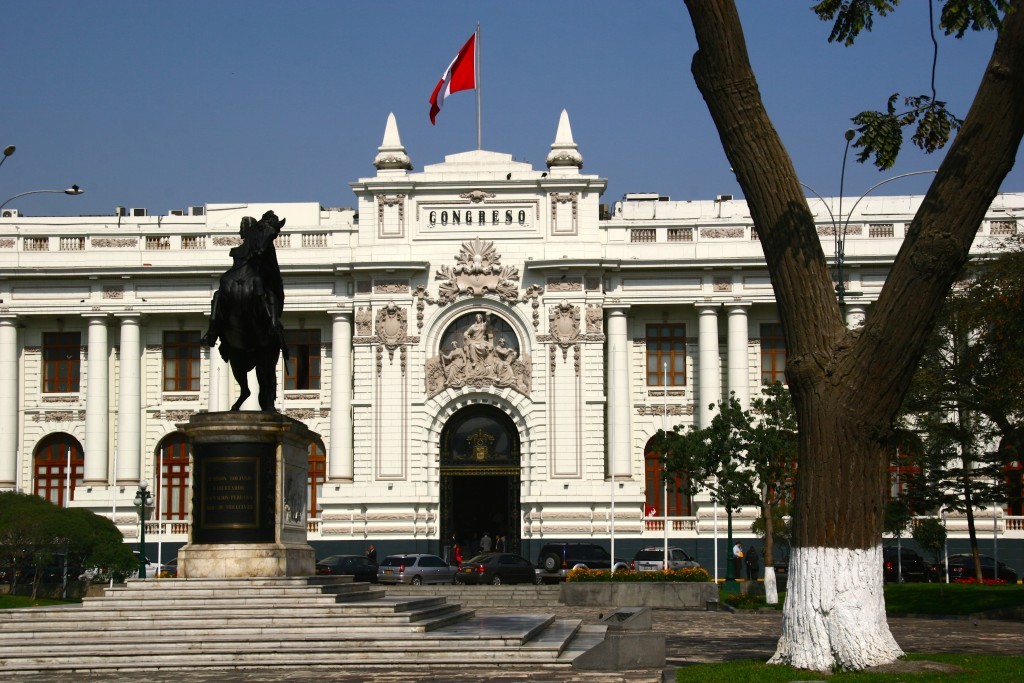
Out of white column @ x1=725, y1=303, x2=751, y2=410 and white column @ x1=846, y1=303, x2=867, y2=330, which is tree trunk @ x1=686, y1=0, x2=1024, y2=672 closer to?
white column @ x1=725, y1=303, x2=751, y2=410

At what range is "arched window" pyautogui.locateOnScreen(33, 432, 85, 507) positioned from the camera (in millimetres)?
64500

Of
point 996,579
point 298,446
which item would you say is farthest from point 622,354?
point 298,446

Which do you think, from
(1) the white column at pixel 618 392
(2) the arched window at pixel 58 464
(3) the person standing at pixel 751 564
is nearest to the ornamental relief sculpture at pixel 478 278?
(1) the white column at pixel 618 392

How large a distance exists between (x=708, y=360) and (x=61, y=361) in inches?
1050

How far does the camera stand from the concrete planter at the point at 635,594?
Result: 4234 cm

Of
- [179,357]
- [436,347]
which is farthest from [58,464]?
[436,347]

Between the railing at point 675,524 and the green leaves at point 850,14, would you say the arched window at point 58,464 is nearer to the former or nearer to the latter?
the railing at point 675,524

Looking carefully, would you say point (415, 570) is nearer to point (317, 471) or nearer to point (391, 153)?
point (317, 471)

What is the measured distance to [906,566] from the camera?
2223 inches

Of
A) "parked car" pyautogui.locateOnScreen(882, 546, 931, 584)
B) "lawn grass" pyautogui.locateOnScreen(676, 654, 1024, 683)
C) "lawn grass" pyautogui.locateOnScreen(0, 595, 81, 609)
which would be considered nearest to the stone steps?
"lawn grass" pyautogui.locateOnScreen(676, 654, 1024, 683)

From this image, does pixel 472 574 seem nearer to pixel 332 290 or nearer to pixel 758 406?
pixel 758 406

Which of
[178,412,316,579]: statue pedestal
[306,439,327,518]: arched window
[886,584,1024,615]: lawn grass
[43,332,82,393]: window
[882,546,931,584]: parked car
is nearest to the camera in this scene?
[178,412,316,579]: statue pedestal

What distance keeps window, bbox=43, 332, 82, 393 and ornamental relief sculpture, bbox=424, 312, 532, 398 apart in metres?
15.1

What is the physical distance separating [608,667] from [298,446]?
7.67 metres
